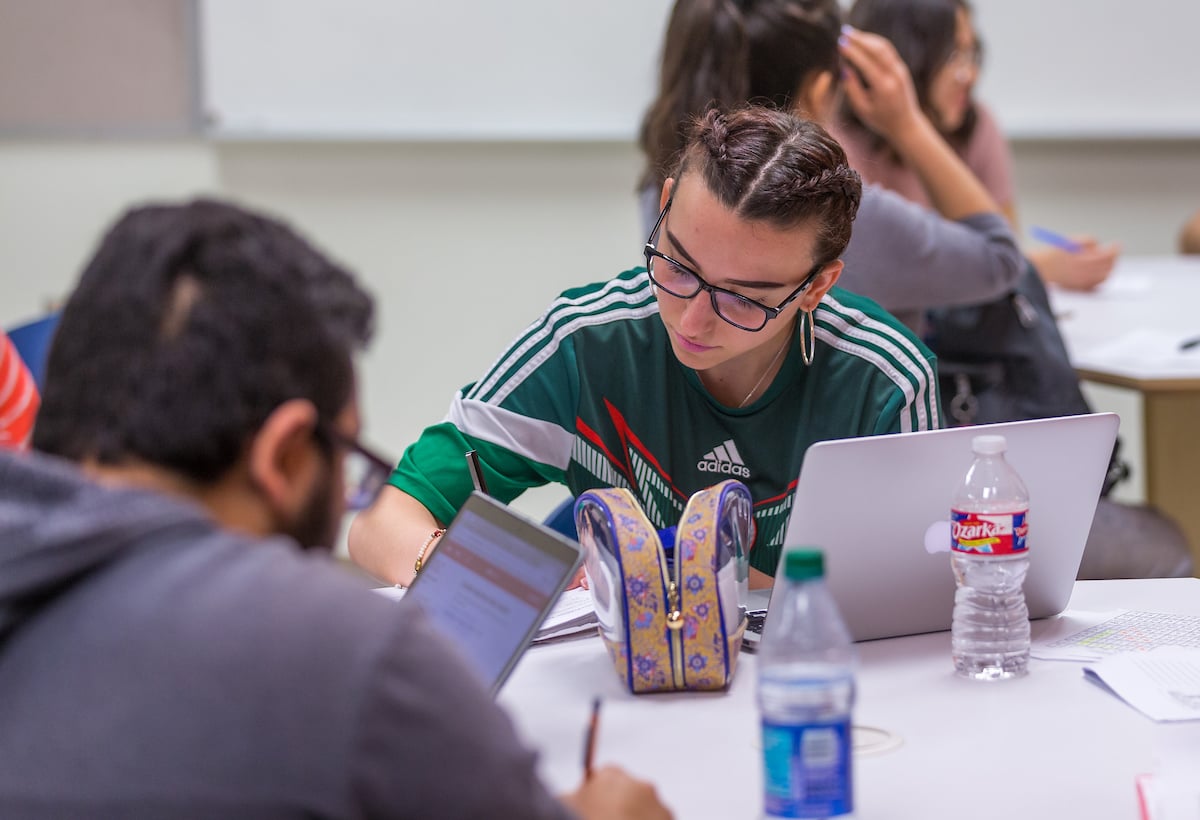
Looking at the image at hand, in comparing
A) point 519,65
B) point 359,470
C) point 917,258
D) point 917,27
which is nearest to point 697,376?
point 917,258

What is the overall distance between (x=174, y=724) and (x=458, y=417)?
983mm

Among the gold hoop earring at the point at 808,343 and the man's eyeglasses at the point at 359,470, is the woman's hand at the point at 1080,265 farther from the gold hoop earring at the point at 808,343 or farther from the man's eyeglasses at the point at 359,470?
the man's eyeglasses at the point at 359,470

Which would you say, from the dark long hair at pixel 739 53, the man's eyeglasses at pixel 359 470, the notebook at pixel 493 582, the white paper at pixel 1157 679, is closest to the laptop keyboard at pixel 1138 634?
the white paper at pixel 1157 679

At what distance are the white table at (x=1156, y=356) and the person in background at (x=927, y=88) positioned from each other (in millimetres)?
384

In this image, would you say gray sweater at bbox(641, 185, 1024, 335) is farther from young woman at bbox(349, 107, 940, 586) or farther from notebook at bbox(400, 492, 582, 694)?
notebook at bbox(400, 492, 582, 694)

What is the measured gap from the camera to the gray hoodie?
0.67 meters

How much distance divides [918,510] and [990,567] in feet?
0.31

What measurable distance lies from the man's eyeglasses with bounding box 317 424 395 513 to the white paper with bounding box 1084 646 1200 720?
726mm

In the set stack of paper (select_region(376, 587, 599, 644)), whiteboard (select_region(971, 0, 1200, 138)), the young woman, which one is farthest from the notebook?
whiteboard (select_region(971, 0, 1200, 138))

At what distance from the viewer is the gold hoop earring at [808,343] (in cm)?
159

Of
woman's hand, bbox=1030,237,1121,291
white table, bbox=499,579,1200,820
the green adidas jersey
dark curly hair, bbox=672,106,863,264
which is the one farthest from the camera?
woman's hand, bbox=1030,237,1121,291

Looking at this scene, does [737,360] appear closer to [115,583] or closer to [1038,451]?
[1038,451]

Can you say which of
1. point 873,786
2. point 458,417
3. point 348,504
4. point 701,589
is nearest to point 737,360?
point 458,417

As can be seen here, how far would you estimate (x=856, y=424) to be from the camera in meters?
1.57
